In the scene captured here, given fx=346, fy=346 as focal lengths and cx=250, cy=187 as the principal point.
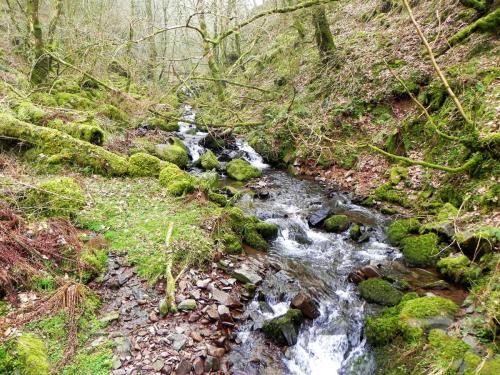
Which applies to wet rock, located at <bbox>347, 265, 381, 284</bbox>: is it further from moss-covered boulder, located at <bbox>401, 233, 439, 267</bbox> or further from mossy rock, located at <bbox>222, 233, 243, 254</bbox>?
mossy rock, located at <bbox>222, 233, 243, 254</bbox>

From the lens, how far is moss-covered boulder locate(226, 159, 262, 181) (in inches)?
446

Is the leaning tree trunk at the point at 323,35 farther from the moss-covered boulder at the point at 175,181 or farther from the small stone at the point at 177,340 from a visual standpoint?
the small stone at the point at 177,340

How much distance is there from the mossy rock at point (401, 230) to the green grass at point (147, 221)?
3.60 meters

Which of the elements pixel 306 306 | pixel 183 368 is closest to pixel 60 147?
pixel 183 368

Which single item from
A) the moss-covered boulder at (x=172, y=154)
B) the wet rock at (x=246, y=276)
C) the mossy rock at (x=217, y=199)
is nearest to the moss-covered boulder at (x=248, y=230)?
the mossy rock at (x=217, y=199)

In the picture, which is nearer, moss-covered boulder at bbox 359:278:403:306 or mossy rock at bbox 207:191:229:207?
moss-covered boulder at bbox 359:278:403:306

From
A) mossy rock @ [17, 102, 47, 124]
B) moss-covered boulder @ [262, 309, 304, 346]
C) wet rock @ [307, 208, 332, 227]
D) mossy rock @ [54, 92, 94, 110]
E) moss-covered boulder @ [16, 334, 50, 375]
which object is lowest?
wet rock @ [307, 208, 332, 227]

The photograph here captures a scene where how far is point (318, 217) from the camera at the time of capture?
8.12 m

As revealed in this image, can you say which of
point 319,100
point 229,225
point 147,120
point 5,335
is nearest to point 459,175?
point 229,225

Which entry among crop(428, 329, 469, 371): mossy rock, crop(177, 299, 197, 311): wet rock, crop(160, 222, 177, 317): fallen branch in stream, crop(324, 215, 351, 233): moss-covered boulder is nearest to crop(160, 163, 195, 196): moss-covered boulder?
crop(160, 222, 177, 317): fallen branch in stream

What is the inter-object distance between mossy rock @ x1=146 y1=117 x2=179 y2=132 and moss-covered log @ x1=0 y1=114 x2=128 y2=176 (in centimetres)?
709

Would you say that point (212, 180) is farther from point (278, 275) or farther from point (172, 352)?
point (172, 352)

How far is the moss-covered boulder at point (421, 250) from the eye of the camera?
6152mm

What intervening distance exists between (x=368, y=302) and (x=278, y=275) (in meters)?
1.50
